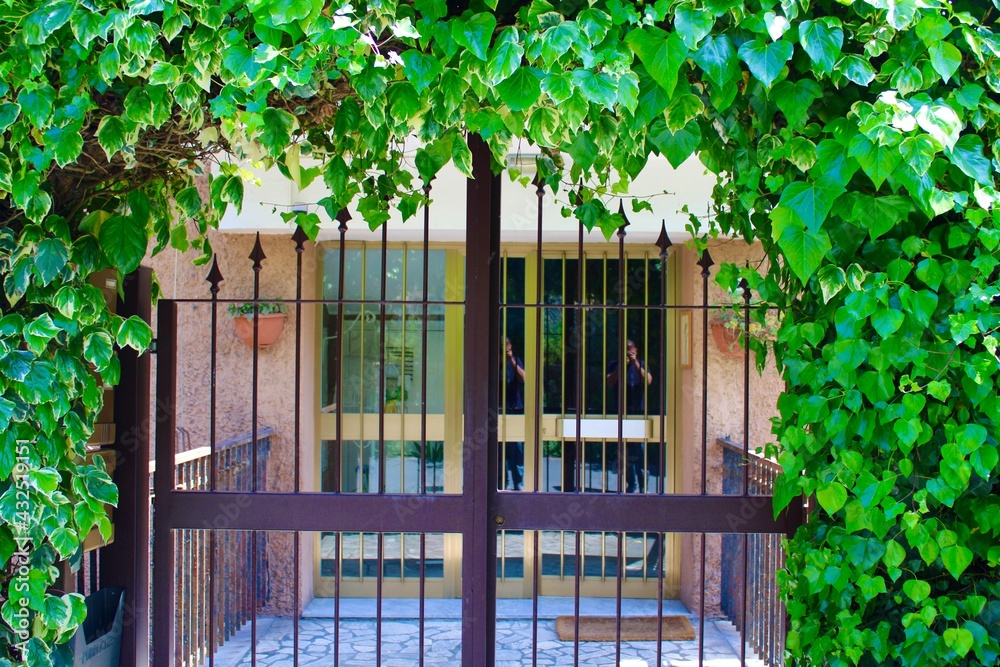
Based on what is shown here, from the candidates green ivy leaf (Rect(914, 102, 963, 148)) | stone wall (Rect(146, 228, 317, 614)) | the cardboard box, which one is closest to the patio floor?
stone wall (Rect(146, 228, 317, 614))

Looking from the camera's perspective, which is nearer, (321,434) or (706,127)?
(706,127)

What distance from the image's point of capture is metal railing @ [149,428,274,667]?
3.72 meters

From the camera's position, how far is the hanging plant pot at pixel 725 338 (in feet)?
16.9

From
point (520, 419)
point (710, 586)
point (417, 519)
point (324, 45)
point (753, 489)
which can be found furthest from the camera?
point (520, 419)

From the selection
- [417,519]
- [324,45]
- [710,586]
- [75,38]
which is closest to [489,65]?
[324,45]

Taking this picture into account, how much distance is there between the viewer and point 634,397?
5711 millimetres

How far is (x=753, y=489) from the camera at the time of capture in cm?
462

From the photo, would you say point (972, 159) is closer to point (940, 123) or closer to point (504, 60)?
point (940, 123)

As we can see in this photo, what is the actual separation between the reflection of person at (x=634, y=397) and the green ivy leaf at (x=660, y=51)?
12.8 feet

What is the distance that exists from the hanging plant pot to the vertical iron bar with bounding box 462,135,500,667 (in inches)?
112

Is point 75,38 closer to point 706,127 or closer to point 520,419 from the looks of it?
point 706,127

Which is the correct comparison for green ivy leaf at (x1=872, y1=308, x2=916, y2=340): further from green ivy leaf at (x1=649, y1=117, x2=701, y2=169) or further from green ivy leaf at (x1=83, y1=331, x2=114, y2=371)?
green ivy leaf at (x1=83, y1=331, x2=114, y2=371)

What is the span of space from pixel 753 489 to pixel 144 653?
3229mm

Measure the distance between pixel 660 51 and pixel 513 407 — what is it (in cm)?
415
